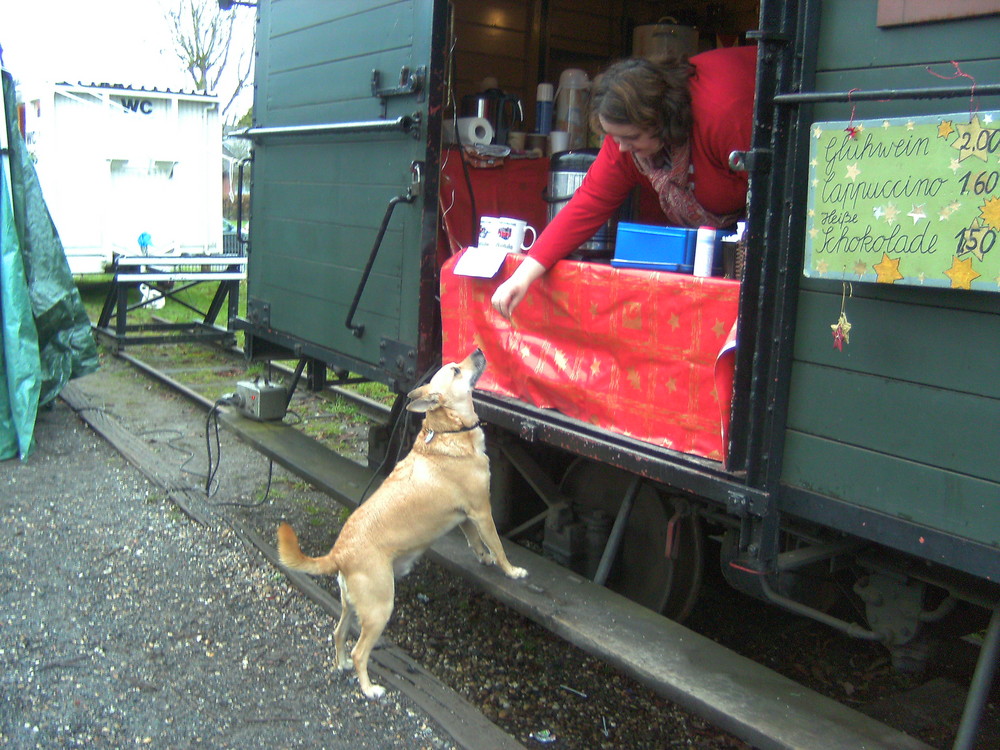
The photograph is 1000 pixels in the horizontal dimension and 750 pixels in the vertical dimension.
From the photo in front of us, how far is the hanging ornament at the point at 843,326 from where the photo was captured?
7.72 feet

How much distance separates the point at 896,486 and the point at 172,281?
10.4m

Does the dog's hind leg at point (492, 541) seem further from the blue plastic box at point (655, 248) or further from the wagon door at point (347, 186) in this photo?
the blue plastic box at point (655, 248)

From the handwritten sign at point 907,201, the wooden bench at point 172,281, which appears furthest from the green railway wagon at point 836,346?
the wooden bench at point 172,281

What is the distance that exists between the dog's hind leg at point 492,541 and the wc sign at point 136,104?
34.7 ft

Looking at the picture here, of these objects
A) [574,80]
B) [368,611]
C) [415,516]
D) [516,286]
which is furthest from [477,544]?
[574,80]

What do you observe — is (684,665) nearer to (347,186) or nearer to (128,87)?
(347,186)

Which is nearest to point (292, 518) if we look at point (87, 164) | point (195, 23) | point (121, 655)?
point (121, 655)

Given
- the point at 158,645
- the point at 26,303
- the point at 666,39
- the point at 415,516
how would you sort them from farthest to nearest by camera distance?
the point at 26,303
the point at 666,39
the point at 158,645
the point at 415,516

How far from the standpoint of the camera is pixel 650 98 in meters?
2.98

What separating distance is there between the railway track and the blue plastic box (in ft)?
3.83

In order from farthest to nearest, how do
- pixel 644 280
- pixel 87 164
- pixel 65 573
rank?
pixel 87 164 < pixel 65 573 < pixel 644 280

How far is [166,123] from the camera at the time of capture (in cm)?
1246

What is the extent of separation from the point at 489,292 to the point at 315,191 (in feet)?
5.70

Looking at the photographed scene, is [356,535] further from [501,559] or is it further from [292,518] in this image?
[292,518]
